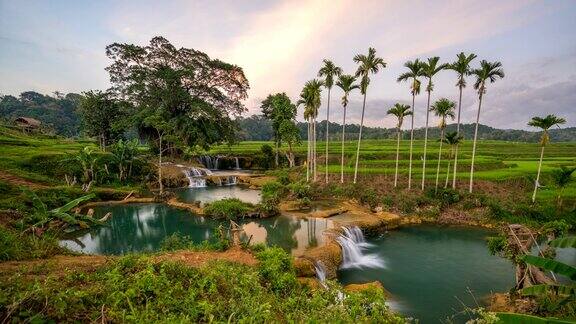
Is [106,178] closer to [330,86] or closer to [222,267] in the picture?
[330,86]

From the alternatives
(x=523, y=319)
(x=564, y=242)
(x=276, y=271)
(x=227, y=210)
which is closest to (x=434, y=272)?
(x=276, y=271)

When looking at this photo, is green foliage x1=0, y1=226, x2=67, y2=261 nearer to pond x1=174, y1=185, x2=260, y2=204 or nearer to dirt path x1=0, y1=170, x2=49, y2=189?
dirt path x1=0, y1=170, x2=49, y2=189

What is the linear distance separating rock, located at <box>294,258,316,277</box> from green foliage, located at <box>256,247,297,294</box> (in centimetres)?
196

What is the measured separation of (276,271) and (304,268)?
3.57 metres

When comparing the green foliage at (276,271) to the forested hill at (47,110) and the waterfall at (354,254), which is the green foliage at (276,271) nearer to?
the waterfall at (354,254)

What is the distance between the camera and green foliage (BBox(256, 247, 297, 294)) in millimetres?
9336

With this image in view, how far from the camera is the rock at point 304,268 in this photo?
43.4ft

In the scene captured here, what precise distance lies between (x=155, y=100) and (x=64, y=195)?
21.6 meters

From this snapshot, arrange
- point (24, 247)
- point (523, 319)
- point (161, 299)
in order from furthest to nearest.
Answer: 1. point (24, 247)
2. point (161, 299)
3. point (523, 319)

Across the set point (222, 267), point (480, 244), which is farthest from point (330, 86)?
point (222, 267)

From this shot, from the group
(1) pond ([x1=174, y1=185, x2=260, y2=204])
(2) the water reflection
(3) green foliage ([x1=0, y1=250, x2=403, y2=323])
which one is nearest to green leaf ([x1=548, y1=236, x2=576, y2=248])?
(3) green foliage ([x1=0, y1=250, x2=403, y2=323])

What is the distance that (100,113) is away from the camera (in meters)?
42.8

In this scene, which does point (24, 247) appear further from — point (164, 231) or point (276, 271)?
point (164, 231)

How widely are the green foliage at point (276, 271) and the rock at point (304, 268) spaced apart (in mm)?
1960
